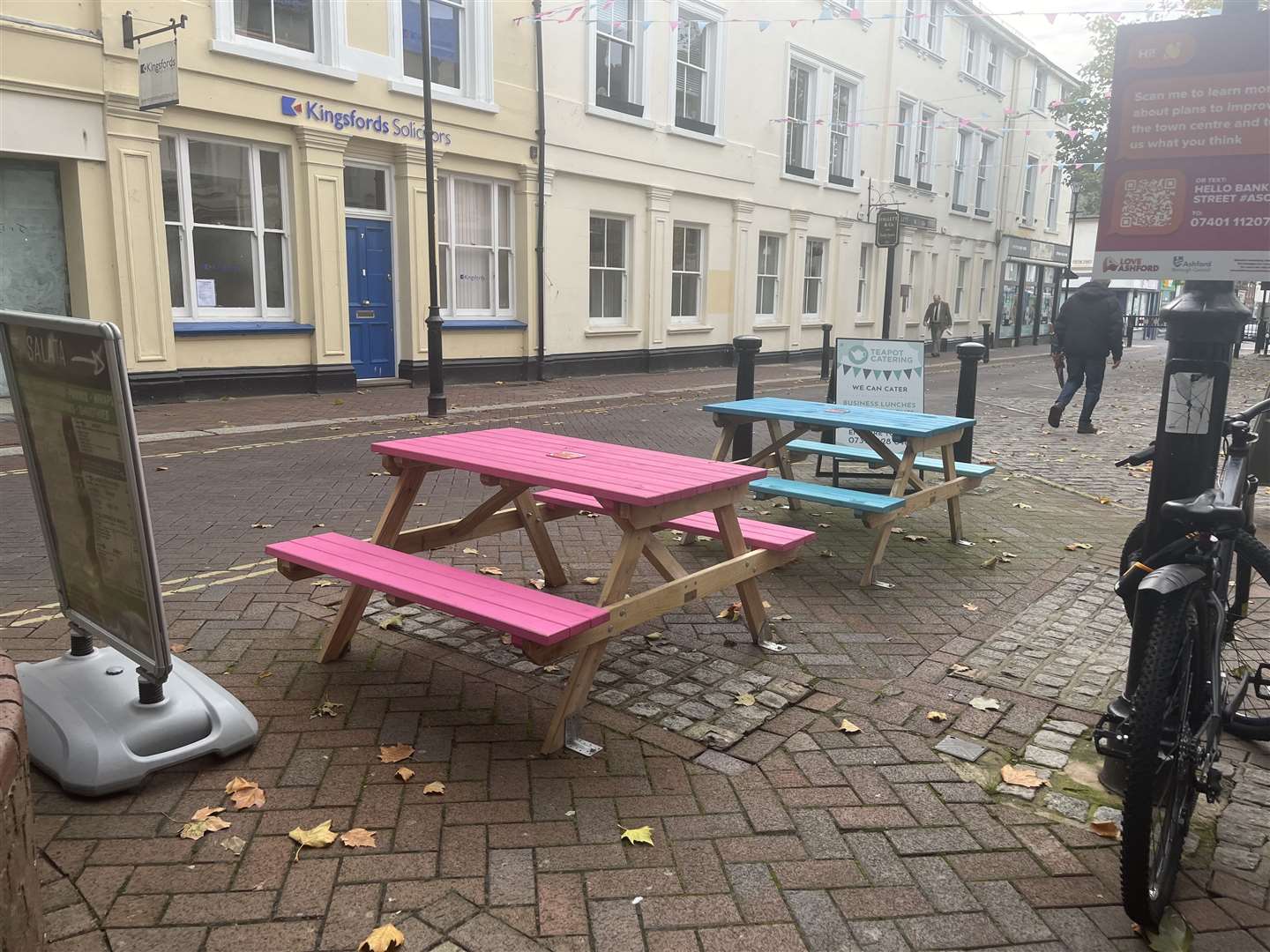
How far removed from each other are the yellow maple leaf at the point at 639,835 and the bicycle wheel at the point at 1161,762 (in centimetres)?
121

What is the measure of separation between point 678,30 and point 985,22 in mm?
15126

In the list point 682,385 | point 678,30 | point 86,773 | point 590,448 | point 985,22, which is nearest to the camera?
point 86,773

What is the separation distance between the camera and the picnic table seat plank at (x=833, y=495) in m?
5.27

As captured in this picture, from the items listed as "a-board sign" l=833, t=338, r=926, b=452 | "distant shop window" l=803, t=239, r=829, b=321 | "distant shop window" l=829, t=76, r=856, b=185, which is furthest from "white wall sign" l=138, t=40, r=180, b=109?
"distant shop window" l=829, t=76, r=856, b=185

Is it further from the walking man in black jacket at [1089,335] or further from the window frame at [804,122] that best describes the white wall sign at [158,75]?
the window frame at [804,122]

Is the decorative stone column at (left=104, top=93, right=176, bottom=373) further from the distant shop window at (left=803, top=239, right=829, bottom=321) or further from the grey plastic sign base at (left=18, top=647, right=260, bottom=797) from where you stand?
the distant shop window at (left=803, top=239, right=829, bottom=321)

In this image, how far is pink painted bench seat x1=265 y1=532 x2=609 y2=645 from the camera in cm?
304

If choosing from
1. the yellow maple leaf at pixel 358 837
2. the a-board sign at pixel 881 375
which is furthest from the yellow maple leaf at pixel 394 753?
the a-board sign at pixel 881 375

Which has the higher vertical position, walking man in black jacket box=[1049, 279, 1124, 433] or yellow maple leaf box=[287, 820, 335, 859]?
walking man in black jacket box=[1049, 279, 1124, 433]

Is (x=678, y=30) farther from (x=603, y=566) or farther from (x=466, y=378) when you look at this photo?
(x=603, y=566)

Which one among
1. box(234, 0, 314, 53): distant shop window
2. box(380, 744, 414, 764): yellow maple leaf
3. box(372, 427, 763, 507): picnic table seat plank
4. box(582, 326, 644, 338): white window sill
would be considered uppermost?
box(234, 0, 314, 53): distant shop window

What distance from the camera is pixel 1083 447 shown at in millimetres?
10758

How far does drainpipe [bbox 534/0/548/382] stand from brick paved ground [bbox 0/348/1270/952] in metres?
11.2

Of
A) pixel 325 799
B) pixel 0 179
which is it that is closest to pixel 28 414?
pixel 325 799
